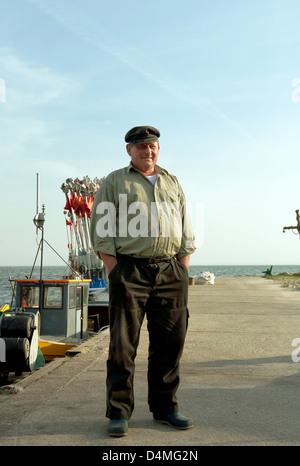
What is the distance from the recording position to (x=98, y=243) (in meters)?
3.79

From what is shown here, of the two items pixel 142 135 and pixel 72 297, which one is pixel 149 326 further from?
pixel 72 297

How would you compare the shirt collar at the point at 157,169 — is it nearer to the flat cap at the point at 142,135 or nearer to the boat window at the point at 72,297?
the flat cap at the point at 142,135

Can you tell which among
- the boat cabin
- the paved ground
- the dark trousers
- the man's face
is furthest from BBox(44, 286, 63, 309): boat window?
the man's face

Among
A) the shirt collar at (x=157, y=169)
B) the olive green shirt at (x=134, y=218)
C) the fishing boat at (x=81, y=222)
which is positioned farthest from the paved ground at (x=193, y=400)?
the fishing boat at (x=81, y=222)

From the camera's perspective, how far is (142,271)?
149 inches

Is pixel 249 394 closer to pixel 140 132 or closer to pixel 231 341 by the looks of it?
pixel 140 132

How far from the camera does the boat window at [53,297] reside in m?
11.4

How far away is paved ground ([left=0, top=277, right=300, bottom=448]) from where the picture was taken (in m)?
3.55

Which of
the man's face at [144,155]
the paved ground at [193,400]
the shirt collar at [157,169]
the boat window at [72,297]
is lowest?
the paved ground at [193,400]

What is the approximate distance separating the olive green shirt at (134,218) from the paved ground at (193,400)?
1305 mm

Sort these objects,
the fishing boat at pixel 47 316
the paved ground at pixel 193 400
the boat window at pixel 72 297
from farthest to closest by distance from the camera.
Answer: the boat window at pixel 72 297 → the fishing boat at pixel 47 316 → the paved ground at pixel 193 400

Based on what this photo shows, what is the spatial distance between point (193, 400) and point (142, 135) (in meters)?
2.44

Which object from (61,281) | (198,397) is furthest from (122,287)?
(61,281)

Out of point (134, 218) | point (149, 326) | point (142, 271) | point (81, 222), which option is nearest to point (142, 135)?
point (134, 218)
